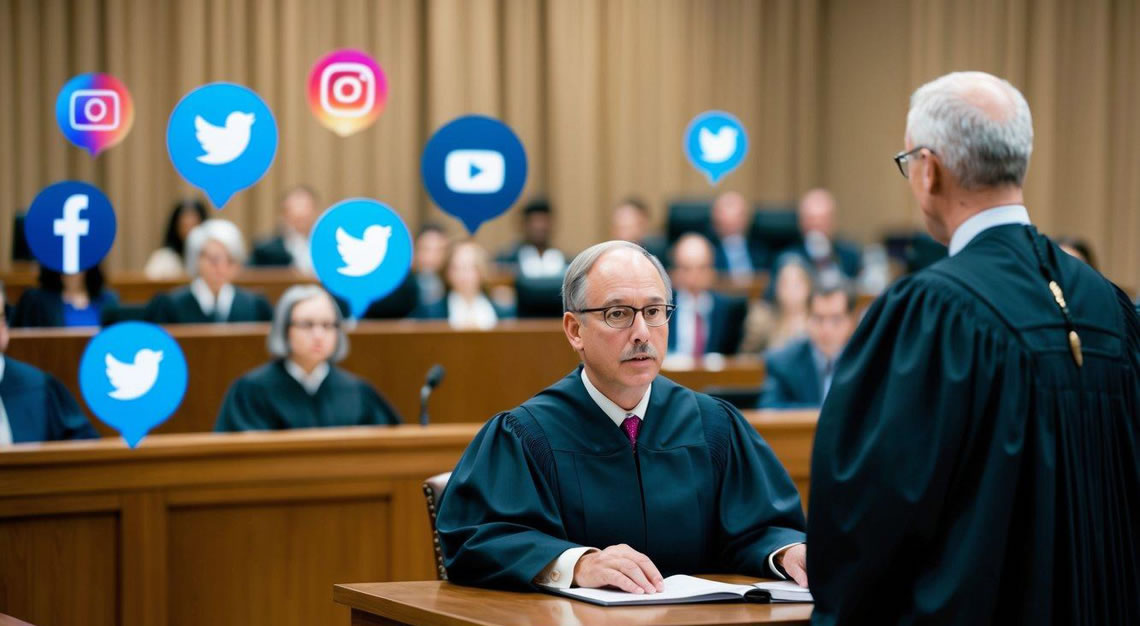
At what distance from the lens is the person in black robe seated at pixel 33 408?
4.59m

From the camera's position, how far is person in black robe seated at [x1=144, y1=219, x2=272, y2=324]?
25.3ft

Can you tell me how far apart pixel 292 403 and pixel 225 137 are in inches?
60.9

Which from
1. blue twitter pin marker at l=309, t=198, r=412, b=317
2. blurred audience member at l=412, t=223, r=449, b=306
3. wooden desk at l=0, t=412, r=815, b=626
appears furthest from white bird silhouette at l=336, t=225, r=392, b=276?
blurred audience member at l=412, t=223, r=449, b=306

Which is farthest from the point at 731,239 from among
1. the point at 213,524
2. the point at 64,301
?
the point at 213,524

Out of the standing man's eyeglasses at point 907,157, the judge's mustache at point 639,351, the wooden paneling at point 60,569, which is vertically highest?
the standing man's eyeglasses at point 907,157

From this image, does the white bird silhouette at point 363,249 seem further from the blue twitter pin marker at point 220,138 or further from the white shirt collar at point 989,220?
the white shirt collar at point 989,220

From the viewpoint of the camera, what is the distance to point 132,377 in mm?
4137

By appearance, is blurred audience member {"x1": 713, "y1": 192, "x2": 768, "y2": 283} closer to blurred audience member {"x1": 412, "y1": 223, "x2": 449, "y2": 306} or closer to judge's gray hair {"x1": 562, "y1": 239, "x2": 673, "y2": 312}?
blurred audience member {"x1": 412, "y1": 223, "x2": 449, "y2": 306}

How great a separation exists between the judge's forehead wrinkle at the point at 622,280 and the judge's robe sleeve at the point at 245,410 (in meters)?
2.93

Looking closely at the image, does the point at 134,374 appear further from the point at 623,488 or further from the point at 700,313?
the point at 700,313

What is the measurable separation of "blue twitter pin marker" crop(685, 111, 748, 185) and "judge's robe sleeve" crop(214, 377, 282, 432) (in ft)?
13.0

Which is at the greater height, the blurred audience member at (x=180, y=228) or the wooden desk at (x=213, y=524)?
the blurred audience member at (x=180, y=228)

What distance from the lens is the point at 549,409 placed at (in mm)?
2943

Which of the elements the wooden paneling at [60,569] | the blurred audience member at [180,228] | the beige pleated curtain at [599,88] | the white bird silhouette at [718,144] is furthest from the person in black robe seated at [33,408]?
the beige pleated curtain at [599,88]
